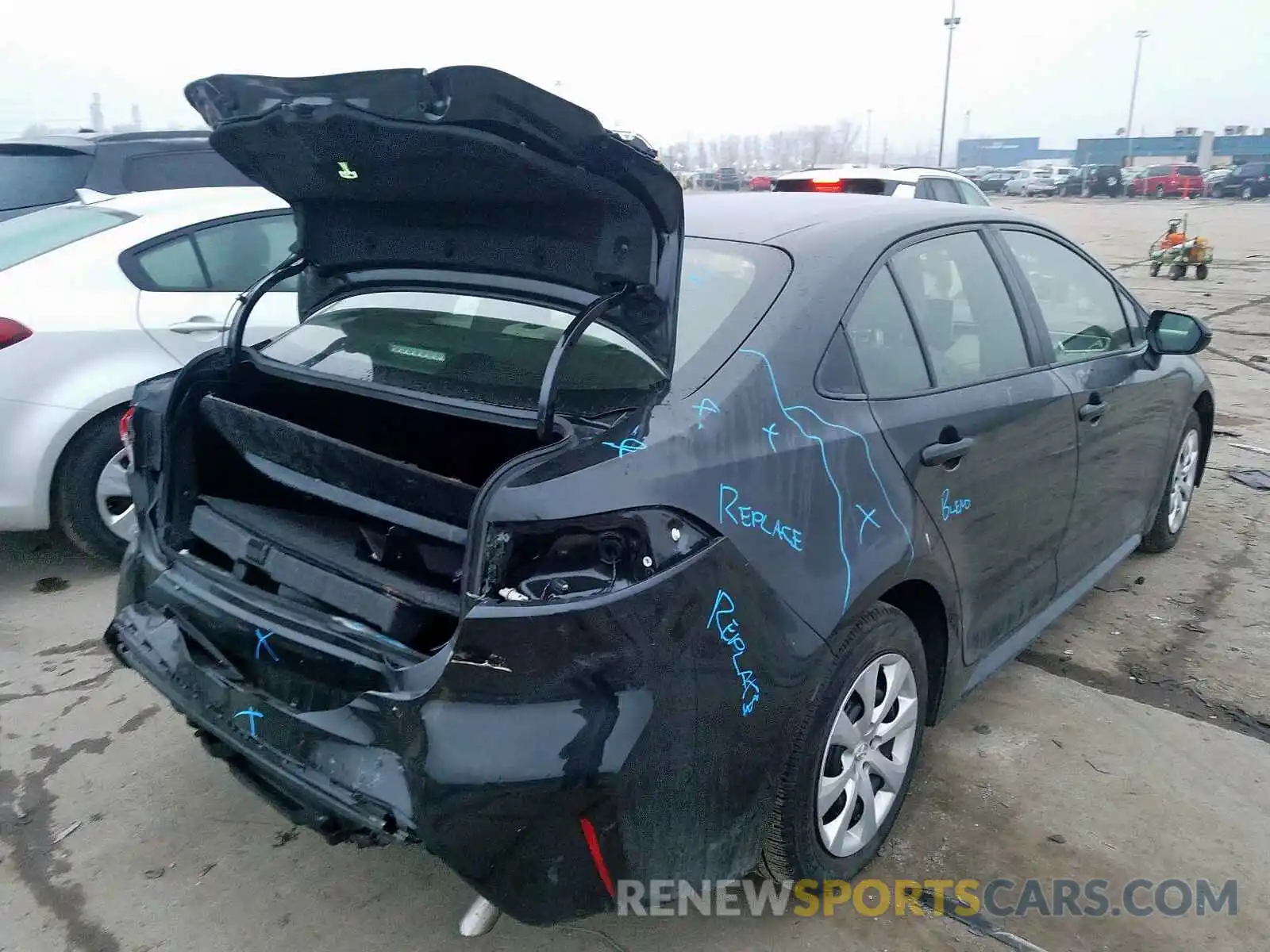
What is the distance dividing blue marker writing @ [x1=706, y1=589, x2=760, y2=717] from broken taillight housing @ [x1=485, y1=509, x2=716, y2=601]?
143mm

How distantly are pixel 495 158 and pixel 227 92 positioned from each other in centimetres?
69

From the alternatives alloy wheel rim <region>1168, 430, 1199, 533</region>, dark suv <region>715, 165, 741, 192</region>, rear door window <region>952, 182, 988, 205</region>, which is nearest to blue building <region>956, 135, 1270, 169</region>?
dark suv <region>715, 165, 741, 192</region>

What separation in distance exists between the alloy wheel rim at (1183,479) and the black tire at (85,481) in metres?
4.78

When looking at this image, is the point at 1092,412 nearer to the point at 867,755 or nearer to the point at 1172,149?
the point at 867,755

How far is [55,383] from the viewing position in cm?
416

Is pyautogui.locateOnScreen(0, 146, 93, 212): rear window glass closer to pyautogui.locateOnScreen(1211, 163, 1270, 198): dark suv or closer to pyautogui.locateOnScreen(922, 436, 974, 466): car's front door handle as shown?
pyautogui.locateOnScreen(922, 436, 974, 466): car's front door handle

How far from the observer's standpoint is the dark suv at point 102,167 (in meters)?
Result: 6.76

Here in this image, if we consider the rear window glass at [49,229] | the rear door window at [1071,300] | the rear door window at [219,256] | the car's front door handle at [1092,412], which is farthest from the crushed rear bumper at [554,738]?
the rear window glass at [49,229]

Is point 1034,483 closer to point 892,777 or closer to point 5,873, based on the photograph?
point 892,777

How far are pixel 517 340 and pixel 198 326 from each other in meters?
2.67

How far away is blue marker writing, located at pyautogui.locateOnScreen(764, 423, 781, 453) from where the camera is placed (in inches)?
83.0

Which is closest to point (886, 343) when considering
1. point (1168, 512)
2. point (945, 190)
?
point (1168, 512)

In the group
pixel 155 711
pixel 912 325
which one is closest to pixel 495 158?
pixel 912 325

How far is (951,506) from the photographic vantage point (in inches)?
104
